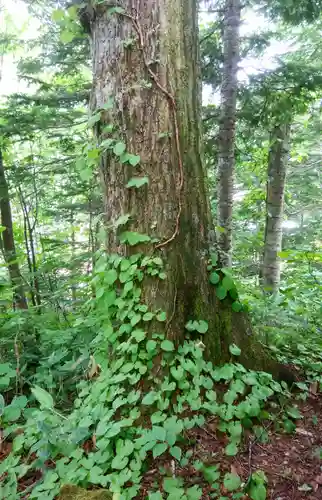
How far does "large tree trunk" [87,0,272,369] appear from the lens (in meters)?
2.19

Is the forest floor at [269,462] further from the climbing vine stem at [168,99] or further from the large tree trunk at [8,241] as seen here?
the large tree trunk at [8,241]

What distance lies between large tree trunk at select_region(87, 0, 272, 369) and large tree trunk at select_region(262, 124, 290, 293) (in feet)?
10.8

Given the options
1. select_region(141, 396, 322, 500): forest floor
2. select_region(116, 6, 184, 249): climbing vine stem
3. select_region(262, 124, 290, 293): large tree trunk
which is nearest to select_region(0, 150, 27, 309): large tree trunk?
select_region(116, 6, 184, 249): climbing vine stem

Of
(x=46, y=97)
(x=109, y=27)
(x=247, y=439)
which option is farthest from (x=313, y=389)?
(x=46, y=97)

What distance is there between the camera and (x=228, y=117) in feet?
13.9

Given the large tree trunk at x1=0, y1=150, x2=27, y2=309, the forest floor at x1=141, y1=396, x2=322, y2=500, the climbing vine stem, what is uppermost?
the climbing vine stem

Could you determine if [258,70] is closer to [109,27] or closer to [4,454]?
[109,27]

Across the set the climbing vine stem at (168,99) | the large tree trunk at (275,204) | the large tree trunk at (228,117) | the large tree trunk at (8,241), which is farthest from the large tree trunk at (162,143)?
the large tree trunk at (275,204)

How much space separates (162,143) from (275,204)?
376 centimetres

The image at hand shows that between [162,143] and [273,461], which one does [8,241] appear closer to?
[162,143]

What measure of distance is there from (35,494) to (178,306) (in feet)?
4.17

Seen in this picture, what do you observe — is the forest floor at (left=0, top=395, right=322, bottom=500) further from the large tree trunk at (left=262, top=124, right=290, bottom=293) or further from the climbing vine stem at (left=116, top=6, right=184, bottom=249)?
the large tree trunk at (left=262, top=124, right=290, bottom=293)

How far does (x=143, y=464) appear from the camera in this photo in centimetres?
187

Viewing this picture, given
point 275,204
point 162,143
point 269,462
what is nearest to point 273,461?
point 269,462
